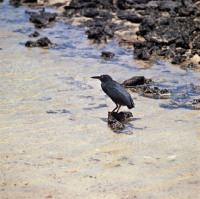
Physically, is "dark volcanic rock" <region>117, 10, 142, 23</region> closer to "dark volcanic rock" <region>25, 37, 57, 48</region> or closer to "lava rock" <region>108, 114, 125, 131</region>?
"dark volcanic rock" <region>25, 37, 57, 48</region>

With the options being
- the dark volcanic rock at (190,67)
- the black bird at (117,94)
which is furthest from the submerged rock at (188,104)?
the dark volcanic rock at (190,67)

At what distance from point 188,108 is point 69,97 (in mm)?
2105

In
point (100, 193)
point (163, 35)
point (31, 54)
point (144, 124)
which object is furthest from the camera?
point (163, 35)

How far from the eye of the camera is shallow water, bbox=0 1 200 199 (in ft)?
19.8

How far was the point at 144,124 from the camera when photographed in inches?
315

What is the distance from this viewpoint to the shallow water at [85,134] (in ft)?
19.8

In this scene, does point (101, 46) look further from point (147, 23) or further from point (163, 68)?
point (163, 68)

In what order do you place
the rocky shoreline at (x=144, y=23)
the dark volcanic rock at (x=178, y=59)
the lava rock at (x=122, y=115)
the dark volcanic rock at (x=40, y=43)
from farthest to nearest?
1. the dark volcanic rock at (x=40, y=43)
2. the rocky shoreline at (x=144, y=23)
3. the dark volcanic rock at (x=178, y=59)
4. the lava rock at (x=122, y=115)

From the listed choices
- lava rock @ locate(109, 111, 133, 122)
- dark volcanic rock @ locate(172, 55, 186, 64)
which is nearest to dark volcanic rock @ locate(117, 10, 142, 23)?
dark volcanic rock @ locate(172, 55, 186, 64)

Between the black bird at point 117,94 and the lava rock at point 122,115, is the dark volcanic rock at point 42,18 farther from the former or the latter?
the lava rock at point 122,115

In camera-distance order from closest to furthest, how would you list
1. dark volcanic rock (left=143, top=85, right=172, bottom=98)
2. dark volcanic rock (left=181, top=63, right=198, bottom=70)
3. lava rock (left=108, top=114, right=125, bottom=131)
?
lava rock (left=108, top=114, right=125, bottom=131)
dark volcanic rock (left=143, top=85, right=172, bottom=98)
dark volcanic rock (left=181, top=63, right=198, bottom=70)

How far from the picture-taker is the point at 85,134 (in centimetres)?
757

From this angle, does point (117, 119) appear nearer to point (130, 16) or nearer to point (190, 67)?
point (190, 67)

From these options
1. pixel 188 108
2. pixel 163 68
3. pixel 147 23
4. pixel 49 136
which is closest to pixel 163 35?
pixel 147 23
